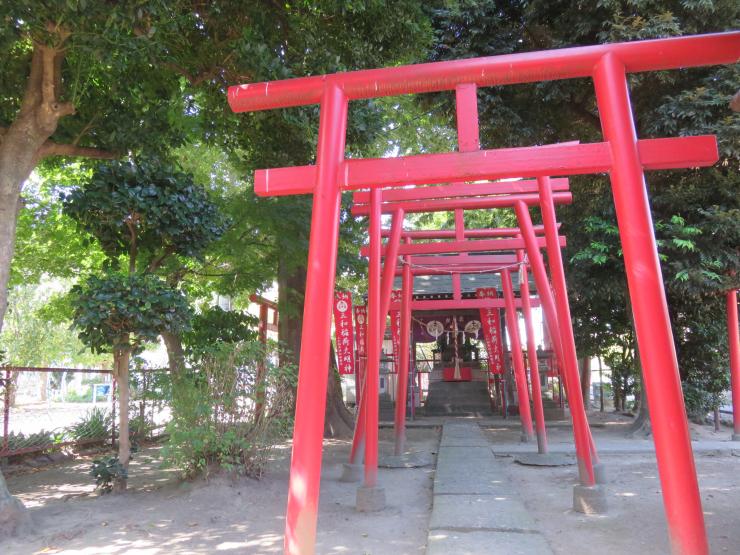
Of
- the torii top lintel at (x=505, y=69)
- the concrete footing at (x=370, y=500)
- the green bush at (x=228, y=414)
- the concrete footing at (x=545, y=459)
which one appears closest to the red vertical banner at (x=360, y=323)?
the concrete footing at (x=545, y=459)

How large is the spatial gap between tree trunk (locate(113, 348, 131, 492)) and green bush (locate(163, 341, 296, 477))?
1.70ft

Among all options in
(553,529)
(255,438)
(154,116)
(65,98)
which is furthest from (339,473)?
(65,98)

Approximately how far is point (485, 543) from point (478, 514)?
84cm

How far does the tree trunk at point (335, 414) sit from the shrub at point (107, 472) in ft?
17.9

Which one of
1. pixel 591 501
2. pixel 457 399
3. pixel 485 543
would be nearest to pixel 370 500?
pixel 485 543

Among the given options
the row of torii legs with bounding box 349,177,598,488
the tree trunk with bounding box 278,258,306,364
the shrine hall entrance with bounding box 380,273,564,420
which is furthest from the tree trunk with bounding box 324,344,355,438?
the shrine hall entrance with bounding box 380,273,564,420

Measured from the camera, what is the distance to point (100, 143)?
7160 mm

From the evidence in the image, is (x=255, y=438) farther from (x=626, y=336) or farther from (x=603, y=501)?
(x=626, y=336)

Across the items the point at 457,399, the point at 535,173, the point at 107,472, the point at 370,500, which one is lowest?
the point at 370,500

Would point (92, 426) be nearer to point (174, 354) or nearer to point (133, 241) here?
point (174, 354)

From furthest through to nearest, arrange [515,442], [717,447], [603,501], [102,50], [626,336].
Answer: [626,336] → [515,442] → [717,447] → [603,501] → [102,50]

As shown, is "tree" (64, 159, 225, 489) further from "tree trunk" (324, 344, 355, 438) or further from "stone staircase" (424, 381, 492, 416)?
"stone staircase" (424, 381, 492, 416)

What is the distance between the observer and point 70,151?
647 cm

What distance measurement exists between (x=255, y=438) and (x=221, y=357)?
3.44ft
